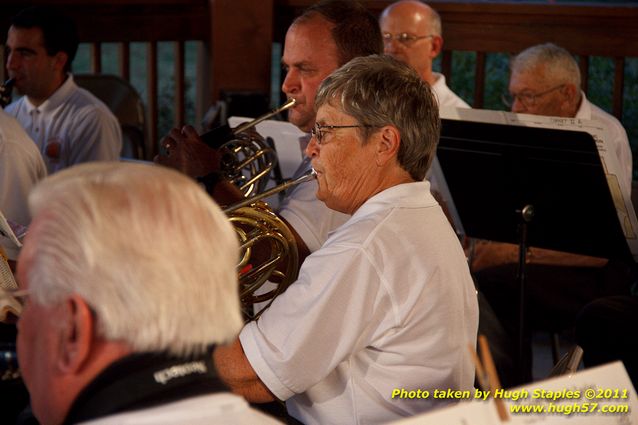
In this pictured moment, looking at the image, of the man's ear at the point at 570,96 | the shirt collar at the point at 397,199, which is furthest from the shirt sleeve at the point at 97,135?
the shirt collar at the point at 397,199

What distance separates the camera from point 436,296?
212cm

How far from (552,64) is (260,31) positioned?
1634 millimetres

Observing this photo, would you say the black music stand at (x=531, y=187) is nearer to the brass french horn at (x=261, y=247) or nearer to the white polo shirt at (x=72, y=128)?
the brass french horn at (x=261, y=247)

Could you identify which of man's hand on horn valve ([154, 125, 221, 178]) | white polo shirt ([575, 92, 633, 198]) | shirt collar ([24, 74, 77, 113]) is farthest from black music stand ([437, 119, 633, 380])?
shirt collar ([24, 74, 77, 113])

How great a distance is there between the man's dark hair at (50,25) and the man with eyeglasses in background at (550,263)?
78.7 inches

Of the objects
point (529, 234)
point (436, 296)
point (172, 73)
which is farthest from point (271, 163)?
point (172, 73)

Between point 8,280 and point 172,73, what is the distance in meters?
→ 3.72

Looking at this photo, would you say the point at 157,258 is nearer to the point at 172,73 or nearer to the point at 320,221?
the point at 320,221

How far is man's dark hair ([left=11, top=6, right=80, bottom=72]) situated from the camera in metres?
4.58

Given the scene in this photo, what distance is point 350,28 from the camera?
309cm

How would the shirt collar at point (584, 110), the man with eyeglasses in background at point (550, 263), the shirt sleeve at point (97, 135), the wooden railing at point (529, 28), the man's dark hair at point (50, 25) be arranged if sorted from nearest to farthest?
the man with eyeglasses in background at point (550, 263) → the shirt collar at point (584, 110) → the shirt sleeve at point (97, 135) → the man's dark hair at point (50, 25) → the wooden railing at point (529, 28)

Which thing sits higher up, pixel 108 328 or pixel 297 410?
pixel 108 328

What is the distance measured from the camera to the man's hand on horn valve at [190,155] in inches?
122

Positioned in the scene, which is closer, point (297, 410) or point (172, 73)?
point (297, 410)
